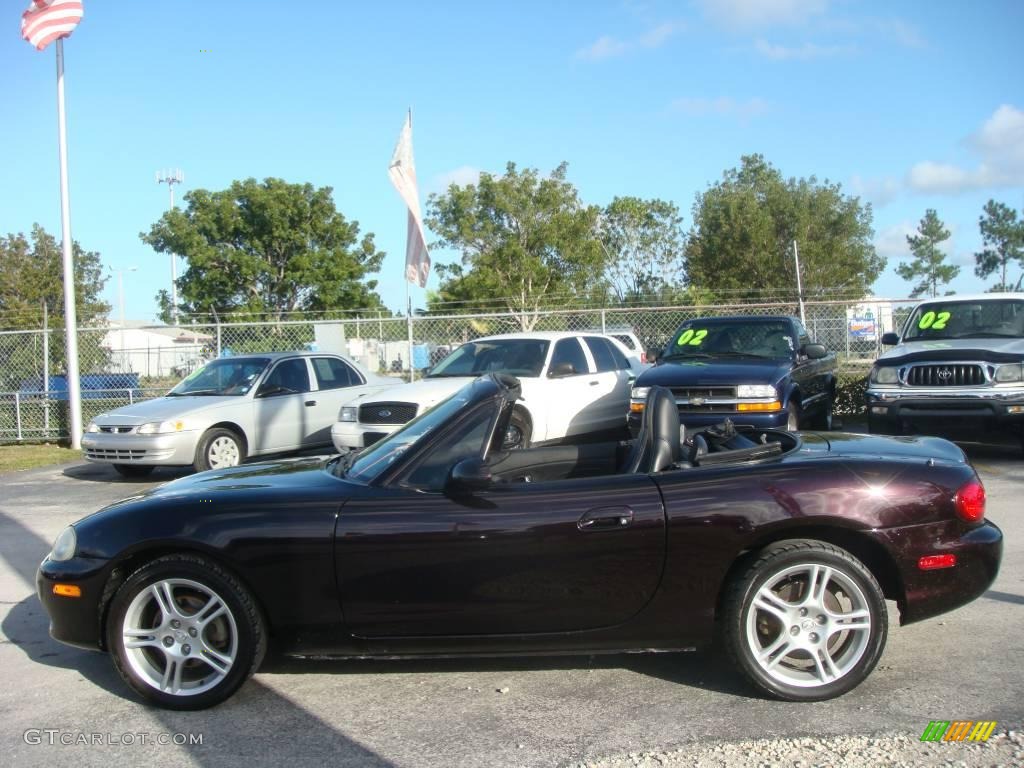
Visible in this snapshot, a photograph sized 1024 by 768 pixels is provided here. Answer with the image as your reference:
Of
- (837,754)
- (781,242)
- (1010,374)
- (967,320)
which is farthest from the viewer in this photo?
(781,242)

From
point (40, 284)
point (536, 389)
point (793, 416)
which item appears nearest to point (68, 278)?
point (536, 389)

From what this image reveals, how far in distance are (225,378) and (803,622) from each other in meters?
9.19

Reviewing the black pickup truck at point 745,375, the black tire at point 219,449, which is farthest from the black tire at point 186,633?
the black tire at point 219,449

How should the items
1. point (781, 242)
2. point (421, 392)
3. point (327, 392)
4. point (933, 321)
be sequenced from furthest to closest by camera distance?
point (781, 242), point (327, 392), point (933, 321), point (421, 392)

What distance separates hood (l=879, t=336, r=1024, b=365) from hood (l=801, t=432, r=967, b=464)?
5.58 m

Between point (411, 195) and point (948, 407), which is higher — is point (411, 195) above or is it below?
above

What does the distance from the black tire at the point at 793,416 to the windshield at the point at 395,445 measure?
20.9ft

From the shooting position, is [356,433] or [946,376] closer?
[946,376]

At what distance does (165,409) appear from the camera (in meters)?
10.5

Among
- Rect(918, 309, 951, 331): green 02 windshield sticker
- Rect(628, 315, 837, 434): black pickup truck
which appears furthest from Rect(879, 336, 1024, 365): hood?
Rect(628, 315, 837, 434): black pickup truck

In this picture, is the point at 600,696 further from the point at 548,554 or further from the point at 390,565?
the point at 390,565

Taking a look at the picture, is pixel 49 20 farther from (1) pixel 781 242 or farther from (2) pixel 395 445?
(1) pixel 781 242

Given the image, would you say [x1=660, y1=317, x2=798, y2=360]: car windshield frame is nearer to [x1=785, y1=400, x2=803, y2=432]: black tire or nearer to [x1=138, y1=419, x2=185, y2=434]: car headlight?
[x1=785, y1=400, x2=803, y2=432]: black tire

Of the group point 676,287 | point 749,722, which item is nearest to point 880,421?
point 749,722
